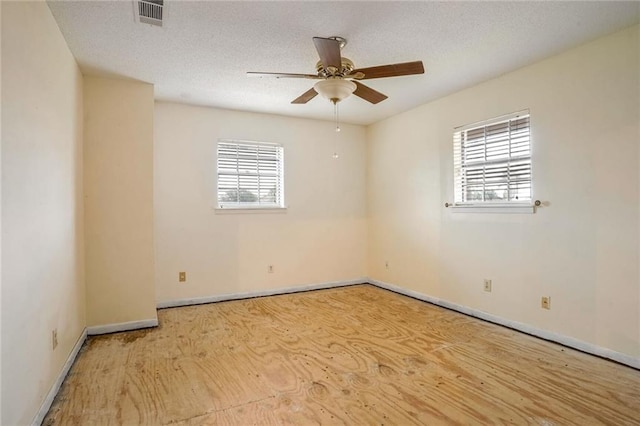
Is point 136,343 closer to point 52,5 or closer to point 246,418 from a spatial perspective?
point 246,418

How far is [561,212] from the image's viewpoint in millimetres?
2908

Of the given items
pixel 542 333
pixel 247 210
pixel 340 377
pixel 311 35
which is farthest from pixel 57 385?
pixel 542 333

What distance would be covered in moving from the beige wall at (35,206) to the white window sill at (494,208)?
3704 millimetres

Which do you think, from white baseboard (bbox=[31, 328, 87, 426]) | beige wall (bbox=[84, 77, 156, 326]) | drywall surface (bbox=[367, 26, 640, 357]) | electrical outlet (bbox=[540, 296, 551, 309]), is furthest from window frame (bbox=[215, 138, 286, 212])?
electrical outlet (bbox=[540, 296, 551, 309])

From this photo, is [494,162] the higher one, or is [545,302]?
[494,162]

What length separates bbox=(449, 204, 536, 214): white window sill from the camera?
3.15 meters

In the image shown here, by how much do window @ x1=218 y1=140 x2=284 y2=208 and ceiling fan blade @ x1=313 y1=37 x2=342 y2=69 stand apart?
2422 mm

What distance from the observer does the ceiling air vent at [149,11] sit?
7.06 ft

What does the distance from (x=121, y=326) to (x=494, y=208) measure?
3895 mm

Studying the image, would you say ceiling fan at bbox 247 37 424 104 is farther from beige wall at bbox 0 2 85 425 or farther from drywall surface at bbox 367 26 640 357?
drywall surface at bbox 367 26 640 357

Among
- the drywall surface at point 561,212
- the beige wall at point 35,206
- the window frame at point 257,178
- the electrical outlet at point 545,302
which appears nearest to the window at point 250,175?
the window frame at point 257,178

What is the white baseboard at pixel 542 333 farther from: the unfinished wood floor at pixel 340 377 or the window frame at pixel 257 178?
the window frame at pixel 257 178

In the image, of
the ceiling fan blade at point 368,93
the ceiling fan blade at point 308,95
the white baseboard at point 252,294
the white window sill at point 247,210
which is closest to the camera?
the ceiling fan blade at point 368,93

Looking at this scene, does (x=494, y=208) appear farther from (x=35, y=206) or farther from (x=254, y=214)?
(x=35, y=206)
